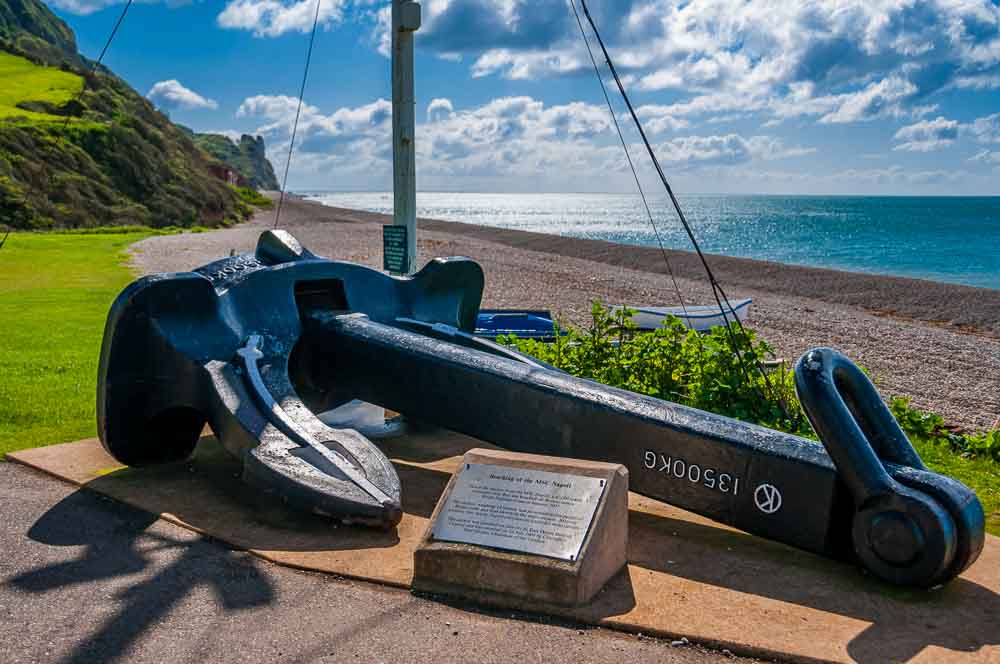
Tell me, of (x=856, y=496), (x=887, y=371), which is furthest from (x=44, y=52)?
(x=856, y=496)

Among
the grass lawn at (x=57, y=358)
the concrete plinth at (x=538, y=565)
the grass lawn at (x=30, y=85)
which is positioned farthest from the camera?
the grass lawn at (x=30, y=85)

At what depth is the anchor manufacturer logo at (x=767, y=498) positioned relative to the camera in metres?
4.12

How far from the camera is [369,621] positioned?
3680 millimetres

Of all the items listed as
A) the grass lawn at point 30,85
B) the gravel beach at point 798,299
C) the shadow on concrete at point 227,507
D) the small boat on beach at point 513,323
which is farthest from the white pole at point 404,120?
the grass lawn at point 30,85

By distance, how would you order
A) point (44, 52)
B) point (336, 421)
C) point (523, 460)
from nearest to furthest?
point (523, 460) < point (336, 421) < point (44, 52)

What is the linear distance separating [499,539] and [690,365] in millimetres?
3870

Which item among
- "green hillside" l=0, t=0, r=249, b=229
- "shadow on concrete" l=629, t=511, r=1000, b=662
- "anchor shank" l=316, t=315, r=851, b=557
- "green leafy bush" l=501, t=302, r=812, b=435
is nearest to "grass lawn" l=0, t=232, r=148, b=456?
"anchor shank" l=316, t=315, r=851, b=557

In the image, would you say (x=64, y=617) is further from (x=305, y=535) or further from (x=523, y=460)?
(x=523, y=460)

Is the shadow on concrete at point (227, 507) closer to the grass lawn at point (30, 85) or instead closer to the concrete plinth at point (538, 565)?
the concrete plinth at point (538, 565)

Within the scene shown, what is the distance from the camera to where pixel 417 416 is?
Answer: 17.3ft

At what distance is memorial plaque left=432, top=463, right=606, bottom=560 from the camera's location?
3811 millimetres

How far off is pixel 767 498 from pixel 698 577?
1.44 feet

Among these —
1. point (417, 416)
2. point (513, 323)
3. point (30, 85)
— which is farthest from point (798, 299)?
point (30, 85)

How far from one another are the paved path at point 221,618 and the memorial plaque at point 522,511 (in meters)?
0.29
